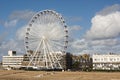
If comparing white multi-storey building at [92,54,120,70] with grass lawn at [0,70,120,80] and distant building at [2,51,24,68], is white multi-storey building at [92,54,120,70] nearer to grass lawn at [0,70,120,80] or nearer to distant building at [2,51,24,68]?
distant building at [2,51,24,68]

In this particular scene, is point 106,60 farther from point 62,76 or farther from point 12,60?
point 62,76

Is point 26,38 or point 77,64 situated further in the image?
point 77,64

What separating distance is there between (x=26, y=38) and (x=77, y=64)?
72.4 m

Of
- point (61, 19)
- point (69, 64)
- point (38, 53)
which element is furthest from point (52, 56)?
point (69, 64)

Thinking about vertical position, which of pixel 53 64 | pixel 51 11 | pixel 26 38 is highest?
pixel 51 11

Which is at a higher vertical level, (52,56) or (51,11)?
(51,11)

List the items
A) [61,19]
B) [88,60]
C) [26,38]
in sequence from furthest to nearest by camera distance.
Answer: [88,60]
[26,38]
[61,19]

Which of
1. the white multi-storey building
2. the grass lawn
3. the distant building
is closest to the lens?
the grass lawn

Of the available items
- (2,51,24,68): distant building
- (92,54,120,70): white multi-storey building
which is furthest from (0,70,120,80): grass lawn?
(2,51,24,68): distant building

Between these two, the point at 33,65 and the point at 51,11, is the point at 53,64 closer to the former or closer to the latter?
the point at 33,65

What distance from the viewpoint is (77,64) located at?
16475 cm

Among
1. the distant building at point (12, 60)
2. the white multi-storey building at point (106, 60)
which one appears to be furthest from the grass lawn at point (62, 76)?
the distant building at point (12, 60)

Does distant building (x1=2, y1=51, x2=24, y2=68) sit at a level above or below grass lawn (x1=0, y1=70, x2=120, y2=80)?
above

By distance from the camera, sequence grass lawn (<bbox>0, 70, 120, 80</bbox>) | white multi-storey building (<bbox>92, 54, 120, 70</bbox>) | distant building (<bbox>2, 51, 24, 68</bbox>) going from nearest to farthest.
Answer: grass lawn (<bbox>0, 70, 120, 80</bbox>) → white multi-storey building (<bbox>92, 54, 120, 70</bbox>) → distant building (<bbox>2, 51, 24, 68</bbox>)
